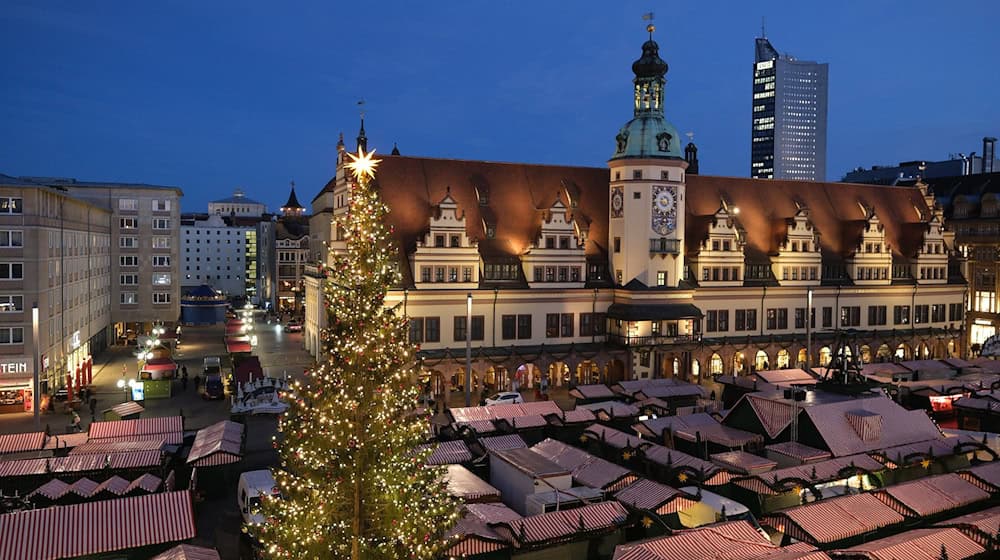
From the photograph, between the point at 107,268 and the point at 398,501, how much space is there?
67.5 m

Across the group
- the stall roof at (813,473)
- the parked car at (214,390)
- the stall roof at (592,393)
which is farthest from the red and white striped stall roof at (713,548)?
the parked car at (214,390)

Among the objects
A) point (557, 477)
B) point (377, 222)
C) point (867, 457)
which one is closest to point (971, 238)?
point (867, 457)

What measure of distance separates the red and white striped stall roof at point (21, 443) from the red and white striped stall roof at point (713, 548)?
24.4 m

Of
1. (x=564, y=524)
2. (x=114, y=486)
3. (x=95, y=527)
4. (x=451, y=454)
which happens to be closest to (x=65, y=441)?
(x=114, y=486)

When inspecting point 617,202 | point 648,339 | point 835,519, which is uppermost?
point 617,202

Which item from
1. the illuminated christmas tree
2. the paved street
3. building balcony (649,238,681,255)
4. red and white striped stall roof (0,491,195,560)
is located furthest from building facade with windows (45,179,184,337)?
the illuminated christmas tree

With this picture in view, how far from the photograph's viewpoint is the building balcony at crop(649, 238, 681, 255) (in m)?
54.6

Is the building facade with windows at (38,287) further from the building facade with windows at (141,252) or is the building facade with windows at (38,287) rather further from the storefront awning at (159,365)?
the building facade with windows at (141,252)

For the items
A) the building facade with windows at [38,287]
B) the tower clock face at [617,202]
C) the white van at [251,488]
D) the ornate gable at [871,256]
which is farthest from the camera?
the ornate gable at [871,256]

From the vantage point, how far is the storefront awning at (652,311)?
52.8m

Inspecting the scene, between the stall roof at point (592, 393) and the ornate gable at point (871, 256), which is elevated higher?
the ornate gable at point (871, 256)

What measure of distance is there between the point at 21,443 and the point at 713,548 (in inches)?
1067

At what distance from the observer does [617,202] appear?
55.9m

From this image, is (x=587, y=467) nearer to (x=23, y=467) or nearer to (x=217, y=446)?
(x=217, y=446)
